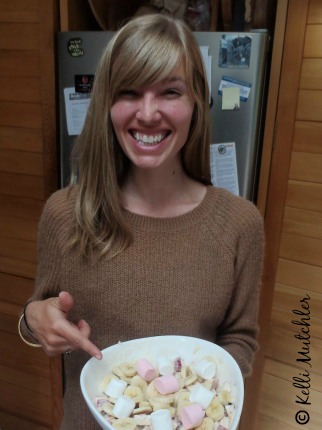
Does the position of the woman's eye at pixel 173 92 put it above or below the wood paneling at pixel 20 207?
above

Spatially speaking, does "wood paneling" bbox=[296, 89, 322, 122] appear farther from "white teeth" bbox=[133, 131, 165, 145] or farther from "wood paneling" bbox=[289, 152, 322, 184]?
"white teeth" bbox=[133, 131, 165, 145]

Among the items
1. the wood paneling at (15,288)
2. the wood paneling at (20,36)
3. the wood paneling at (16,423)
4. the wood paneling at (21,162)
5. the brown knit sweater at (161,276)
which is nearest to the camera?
the brown knit sweater at (161,276)

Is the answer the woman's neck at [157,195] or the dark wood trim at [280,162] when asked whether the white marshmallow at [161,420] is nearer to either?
the woman's neck at [157,195]

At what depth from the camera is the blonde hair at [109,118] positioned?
0.78 meters

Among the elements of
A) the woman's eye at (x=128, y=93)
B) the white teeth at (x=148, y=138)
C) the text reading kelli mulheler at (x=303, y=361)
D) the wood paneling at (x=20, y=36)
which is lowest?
the text reading kelli mulheler at (x=303, y=361)

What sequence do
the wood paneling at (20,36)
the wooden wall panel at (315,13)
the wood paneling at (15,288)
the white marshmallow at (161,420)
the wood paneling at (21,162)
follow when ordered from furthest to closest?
the wood paneling at (15,288), the wood paneling at (21,162), the wood paneling at (20,36), the wooden wall panel at (315,13), the white marshmallow at (161,420)

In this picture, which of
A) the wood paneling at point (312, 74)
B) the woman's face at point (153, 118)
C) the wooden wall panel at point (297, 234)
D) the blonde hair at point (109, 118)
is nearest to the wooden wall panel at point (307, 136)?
the wooden wall panel at point (297, 234)

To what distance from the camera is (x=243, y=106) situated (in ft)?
4.16

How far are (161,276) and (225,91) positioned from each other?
2.27 ft

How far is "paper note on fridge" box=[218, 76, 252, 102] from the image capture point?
1250 millimetres

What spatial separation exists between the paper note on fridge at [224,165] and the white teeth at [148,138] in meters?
0.52

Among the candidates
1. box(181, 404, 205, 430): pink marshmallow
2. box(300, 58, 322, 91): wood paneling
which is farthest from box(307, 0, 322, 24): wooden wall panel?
box(181, 404, 205, 430): pink marshmallow

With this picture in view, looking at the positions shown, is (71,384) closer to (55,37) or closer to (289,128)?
(289,128)

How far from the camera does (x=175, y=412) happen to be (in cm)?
68
